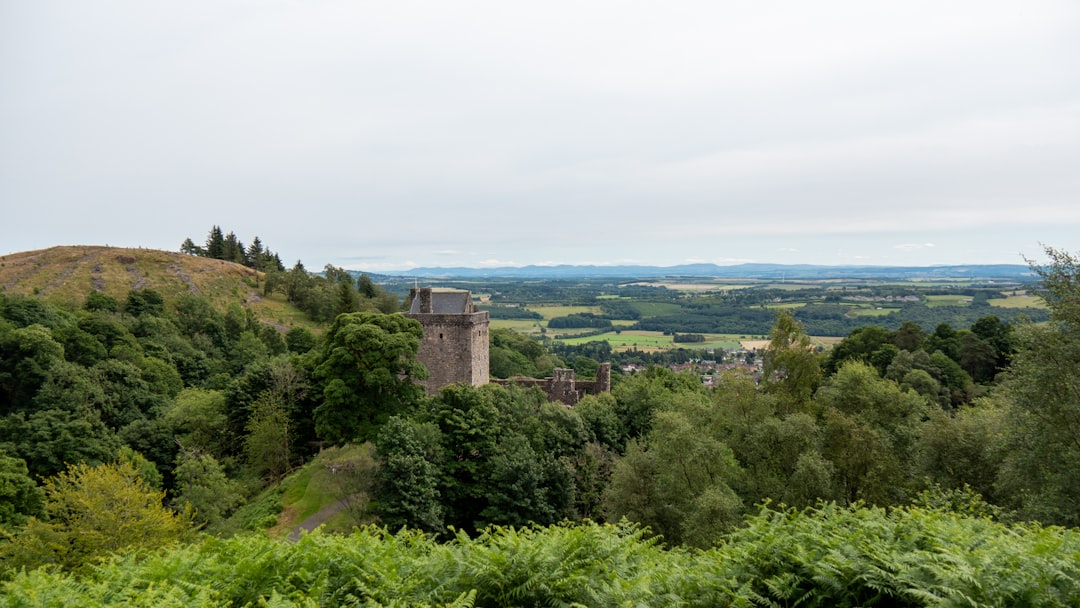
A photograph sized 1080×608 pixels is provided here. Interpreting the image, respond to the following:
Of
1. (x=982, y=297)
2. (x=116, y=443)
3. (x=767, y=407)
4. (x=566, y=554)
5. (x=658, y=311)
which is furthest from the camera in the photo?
(x=658, y=311)

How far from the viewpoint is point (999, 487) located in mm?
15242

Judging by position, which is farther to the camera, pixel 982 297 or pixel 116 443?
pixel 982 297

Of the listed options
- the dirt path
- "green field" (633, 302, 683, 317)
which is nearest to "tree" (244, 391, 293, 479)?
the dirt path

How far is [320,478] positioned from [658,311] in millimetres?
148665

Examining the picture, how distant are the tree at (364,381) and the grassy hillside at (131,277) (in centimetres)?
4272

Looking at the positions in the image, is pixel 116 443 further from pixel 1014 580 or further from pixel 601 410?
pixel 1014 580

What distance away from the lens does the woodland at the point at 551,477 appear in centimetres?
780

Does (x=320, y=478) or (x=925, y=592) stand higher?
(x=925, y=592)

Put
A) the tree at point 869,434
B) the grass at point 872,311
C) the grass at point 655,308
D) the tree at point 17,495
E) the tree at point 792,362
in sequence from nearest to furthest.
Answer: the tree at point 869,434, the tree at point 792,362, the tree at point 17,495, the grass at point 872,311, the grass at point 655,308

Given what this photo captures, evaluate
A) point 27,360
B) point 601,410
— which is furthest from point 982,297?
point 27,360

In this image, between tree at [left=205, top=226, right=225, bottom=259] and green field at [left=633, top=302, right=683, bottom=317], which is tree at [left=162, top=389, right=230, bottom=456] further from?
green field at [left=633, top=302, right=683, bottom=317]

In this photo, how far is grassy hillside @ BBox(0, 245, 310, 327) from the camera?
64.8 metres

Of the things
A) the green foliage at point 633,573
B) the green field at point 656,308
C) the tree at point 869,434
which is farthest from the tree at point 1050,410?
the green field at point 656,308

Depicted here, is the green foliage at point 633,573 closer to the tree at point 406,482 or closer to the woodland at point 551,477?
the woodland at point 551,477
